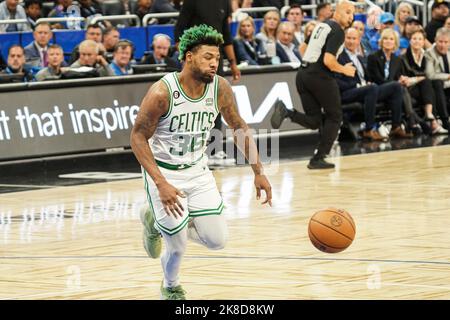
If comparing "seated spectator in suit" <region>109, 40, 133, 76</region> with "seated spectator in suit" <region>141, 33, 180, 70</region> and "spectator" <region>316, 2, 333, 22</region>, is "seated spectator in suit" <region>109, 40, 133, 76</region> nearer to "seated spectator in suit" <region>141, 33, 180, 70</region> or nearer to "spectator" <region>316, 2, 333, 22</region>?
"seated spectator in suit" <region>141, 33, 180, 70</region>

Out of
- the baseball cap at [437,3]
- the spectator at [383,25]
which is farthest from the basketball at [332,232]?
the baseball cap at [437,3]

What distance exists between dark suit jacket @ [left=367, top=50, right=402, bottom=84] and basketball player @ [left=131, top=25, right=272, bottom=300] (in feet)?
37.8

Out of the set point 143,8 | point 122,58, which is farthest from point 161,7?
point 122,58

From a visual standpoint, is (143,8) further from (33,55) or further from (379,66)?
(379,66)

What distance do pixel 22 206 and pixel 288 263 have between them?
16.1 ft

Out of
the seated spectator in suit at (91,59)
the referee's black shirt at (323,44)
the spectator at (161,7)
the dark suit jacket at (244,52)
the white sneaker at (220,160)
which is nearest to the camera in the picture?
the referee's black shirt at (323,44)

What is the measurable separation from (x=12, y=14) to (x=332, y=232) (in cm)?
1151

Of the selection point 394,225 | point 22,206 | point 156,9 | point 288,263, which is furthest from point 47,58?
point 288,263

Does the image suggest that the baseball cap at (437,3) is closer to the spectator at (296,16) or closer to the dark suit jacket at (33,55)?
the spectator at (296,16)

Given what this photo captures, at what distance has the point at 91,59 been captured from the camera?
60.0ft

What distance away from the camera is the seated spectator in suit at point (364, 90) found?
19.9 meters

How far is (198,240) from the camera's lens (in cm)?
902

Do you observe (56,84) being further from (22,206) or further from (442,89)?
(442,89)

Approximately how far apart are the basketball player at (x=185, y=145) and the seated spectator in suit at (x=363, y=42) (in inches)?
485
